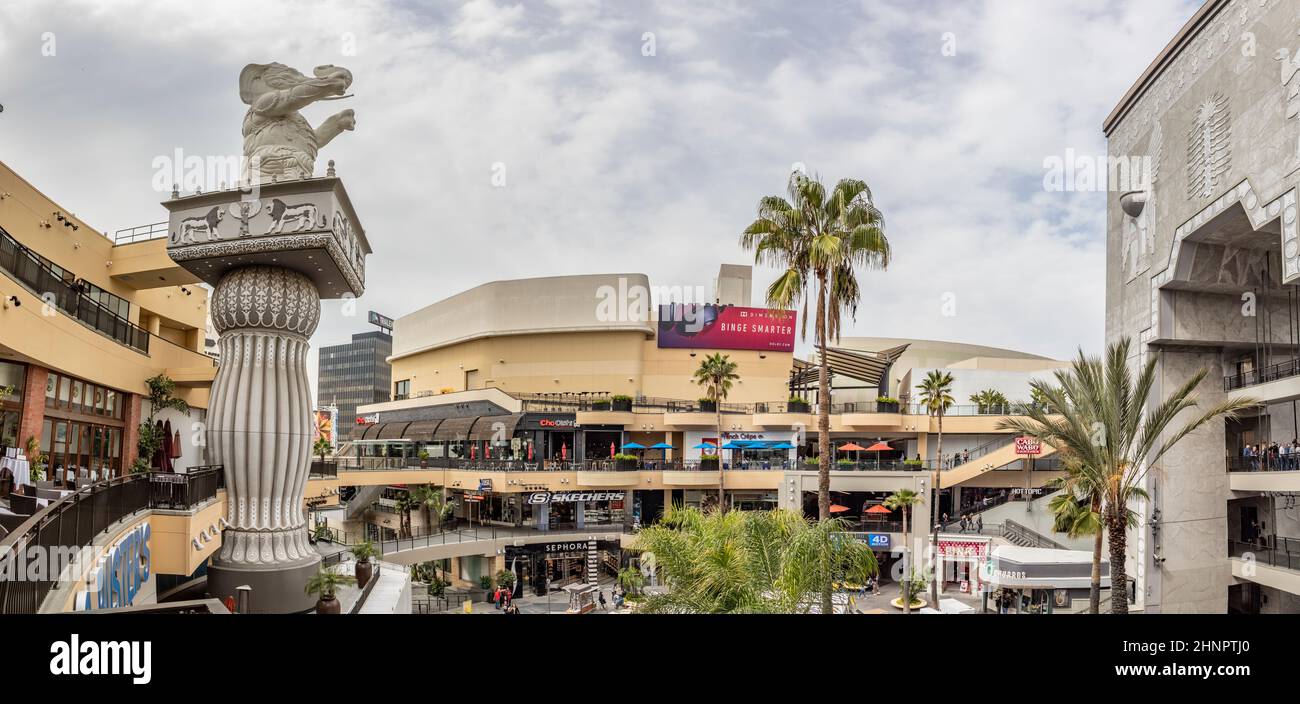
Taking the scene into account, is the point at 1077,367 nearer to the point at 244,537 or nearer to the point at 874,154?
the point at 874,154

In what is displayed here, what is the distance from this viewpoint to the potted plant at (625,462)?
40.1 metres

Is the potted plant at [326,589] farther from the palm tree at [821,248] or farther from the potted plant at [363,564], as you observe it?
the palm tree at [821,248]

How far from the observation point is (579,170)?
22.7 meters

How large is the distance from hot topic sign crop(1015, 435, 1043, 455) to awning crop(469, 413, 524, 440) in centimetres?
2765

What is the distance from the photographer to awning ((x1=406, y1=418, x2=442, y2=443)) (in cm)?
4847

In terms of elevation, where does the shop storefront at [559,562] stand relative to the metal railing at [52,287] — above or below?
below

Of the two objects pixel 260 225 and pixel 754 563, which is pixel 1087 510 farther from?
pixel 260 225

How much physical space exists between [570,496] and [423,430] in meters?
15.1

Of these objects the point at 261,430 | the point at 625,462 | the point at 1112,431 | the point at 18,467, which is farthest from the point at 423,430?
the point at 1112,431

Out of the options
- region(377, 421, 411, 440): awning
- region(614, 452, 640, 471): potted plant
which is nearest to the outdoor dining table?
region(614, 452, 640, 471): potted plant

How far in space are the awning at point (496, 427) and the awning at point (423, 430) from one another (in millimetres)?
4306

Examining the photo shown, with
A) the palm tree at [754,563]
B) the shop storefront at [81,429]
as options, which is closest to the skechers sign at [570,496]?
the shop storefront at [81,429]

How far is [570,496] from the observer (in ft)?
130
